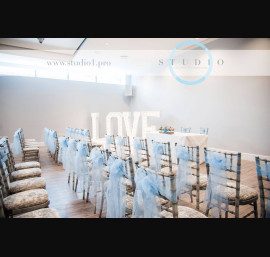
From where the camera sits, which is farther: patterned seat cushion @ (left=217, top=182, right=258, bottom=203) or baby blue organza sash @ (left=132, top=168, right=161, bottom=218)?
patterned seat cushion @ (left=217, top=182, right=258, bottom=203)

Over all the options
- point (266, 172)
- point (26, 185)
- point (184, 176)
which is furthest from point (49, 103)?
point (266, 172)

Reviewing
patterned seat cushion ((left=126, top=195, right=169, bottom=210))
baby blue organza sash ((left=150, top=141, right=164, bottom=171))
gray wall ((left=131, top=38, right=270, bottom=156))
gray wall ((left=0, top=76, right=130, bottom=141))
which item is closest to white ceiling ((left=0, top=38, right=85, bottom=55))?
gray wall ((left=0, top=76, right=130, bottom=141))

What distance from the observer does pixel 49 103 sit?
892 centimetres

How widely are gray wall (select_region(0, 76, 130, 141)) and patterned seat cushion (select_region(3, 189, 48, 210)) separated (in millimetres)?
7027

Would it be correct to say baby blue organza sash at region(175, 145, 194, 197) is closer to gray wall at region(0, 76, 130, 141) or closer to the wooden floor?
the wooden floor

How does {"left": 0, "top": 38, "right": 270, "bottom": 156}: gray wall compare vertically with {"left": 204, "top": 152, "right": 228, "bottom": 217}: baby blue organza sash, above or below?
above

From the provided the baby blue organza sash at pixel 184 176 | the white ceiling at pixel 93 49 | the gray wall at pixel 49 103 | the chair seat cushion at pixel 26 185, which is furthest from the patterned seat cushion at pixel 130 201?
the gray wall at pixel 49 103

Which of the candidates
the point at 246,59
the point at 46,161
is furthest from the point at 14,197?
the point at 246,59

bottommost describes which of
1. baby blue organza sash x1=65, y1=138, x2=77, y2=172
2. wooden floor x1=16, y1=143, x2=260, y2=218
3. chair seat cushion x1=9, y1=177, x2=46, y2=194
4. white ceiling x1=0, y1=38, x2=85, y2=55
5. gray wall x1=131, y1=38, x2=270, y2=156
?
wooden floor x1=16, y1=143, x2=260, y2=218

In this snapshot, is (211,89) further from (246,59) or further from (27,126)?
(27,126)

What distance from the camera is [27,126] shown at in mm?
8500

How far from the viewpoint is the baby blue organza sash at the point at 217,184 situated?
2.13m

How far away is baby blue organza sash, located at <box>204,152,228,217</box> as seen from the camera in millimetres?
2129

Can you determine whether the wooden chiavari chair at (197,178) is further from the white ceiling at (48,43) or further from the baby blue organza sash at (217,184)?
the white ceiling at (48,43)
